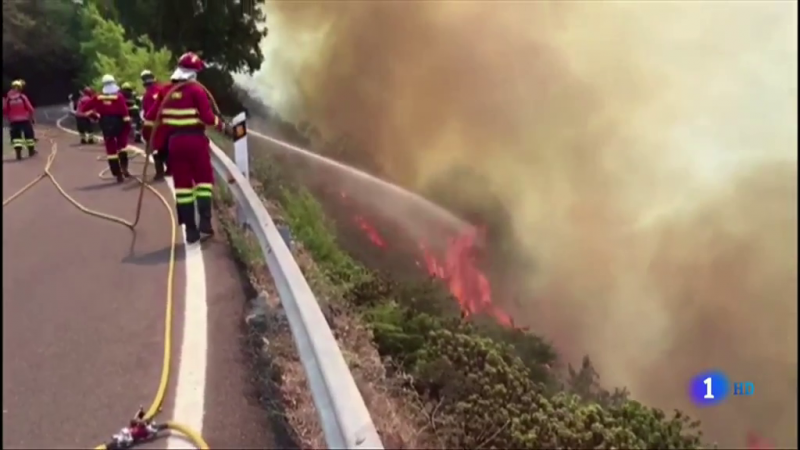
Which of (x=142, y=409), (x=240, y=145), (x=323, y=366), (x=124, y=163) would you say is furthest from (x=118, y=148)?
(x=323, y=366)

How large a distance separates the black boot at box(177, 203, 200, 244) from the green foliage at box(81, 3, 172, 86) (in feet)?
2.98

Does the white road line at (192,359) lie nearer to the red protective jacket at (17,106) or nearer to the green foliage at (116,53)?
Answer: the green foliage at (116,53)

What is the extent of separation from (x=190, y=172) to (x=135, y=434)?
9.70 ft

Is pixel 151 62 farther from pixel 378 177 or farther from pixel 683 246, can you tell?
pixel 683 246

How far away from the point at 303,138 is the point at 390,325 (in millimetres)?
6316

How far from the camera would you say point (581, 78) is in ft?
62.2

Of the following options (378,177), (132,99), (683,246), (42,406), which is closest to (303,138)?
(132,99)

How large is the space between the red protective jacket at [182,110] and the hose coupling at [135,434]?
9.25 feet

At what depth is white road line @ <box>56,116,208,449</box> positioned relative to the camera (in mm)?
3145

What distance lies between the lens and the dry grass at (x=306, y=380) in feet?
10.4

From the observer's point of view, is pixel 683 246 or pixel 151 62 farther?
pixel 683 246

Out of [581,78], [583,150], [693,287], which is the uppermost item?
[581,78]

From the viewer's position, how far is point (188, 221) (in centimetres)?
571

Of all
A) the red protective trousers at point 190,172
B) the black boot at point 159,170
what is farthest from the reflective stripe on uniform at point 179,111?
the black boot at point 159,170
